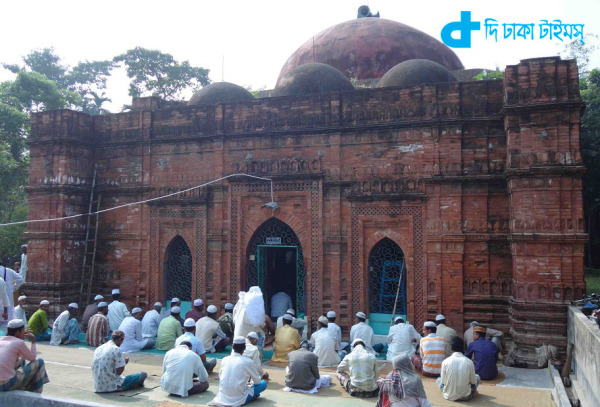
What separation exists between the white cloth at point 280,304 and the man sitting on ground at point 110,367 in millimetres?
4855

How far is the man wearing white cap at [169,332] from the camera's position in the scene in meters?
9.83

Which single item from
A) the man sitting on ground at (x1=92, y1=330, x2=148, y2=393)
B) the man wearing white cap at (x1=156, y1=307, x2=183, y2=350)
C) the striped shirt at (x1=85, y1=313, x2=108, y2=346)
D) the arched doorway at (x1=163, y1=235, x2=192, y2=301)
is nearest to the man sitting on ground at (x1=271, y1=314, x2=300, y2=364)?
the man wearing white cap at (x1=156, y1=307, x2=183, y2=350)

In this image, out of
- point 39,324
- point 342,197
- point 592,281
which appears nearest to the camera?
point 39,324

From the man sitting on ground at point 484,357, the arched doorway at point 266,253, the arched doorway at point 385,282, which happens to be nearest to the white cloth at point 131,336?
the arched doorway at point 266,253

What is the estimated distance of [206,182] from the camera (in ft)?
39.7

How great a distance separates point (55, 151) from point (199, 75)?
758 inches

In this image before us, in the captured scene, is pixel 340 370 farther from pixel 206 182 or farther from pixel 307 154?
pixel 206 182

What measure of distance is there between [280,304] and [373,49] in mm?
8596

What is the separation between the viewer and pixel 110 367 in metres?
6.86

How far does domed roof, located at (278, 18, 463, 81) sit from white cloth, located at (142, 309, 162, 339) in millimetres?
8969

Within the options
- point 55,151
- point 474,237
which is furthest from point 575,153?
point 55,151

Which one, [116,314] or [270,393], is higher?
[116,314]

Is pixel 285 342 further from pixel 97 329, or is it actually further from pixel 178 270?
pixel 178 270

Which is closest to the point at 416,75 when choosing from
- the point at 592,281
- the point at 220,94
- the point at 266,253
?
the point at 220,94
